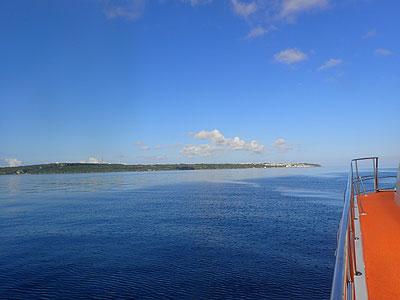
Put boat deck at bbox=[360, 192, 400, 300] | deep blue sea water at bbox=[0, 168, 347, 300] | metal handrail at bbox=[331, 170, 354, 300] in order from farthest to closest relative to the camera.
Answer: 1. deep blue sea water at bbox=[0, 168, 347, 300]
2. boat deck at bbox=[360, 192, 400, 300]
3. metal handrail at bbox=[331, 170, 354, 300]

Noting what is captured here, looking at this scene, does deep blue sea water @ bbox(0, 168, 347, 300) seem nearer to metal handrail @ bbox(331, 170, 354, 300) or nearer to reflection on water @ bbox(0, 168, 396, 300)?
reflection on water @ bbox(0, 168, 396, 300)

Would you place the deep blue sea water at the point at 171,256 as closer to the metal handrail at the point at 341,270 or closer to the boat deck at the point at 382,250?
the boat deck at the point at 382,250

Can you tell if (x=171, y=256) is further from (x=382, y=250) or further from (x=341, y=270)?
(x=341, y=270)

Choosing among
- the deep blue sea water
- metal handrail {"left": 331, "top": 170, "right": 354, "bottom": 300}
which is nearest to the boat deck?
metal handrail {"left": 331, "top": 170, "right": 354, "bottom": 300}

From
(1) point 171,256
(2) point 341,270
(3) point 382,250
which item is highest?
(2) point 341,270

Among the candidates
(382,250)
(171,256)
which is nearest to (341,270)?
(382,250)

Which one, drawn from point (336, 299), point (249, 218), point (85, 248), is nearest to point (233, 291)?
point (85, 248)

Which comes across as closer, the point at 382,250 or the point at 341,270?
the point at 341,270

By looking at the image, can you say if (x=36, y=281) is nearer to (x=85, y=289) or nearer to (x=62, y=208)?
(x=85, y=289)

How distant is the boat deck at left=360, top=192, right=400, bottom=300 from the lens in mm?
3771

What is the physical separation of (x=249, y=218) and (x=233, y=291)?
16604 mm

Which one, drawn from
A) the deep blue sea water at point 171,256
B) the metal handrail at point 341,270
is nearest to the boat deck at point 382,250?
the metal handrail at point 341,270

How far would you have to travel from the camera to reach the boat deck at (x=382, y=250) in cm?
377

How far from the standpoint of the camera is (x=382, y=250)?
500 cm
